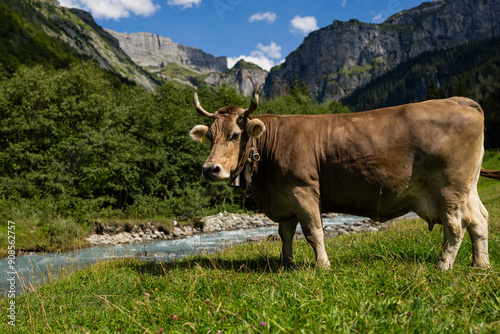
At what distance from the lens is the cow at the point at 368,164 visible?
4.93 m

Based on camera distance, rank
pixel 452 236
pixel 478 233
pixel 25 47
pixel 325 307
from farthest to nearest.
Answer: pixel 25 47 → pixel 478 233 → pixel 452 236 → pixel 325 307

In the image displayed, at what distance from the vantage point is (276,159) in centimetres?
573

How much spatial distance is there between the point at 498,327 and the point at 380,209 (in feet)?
9.81

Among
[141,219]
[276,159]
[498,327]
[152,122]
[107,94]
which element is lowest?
[141,219]

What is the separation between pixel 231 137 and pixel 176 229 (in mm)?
20878

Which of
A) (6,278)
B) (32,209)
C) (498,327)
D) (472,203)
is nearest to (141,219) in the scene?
(32,209)

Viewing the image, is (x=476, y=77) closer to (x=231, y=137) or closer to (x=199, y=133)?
(x=199, y=133)

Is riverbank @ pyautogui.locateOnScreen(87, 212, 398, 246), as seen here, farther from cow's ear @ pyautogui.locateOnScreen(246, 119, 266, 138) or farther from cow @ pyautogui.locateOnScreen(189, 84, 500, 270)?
cow's ear @ pyautogui.locateOnScreen(246, 119, 266, 138)

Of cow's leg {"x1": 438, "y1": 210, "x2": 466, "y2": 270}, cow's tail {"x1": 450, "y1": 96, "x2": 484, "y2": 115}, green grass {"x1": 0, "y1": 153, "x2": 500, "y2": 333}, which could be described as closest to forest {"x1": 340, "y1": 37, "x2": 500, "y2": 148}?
cow's tail {"x1": 450, "y1": 96, "x2": 484, "y2": 115}

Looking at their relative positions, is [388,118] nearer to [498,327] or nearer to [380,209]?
[380,209]

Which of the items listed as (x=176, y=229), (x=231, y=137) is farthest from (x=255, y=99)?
(x=176, y=229)

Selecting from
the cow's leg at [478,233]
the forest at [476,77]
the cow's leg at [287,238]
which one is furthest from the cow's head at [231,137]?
the forest at [476,77]

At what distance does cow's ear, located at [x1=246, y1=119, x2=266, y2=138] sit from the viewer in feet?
18.3

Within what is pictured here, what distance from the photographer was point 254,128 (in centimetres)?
566
